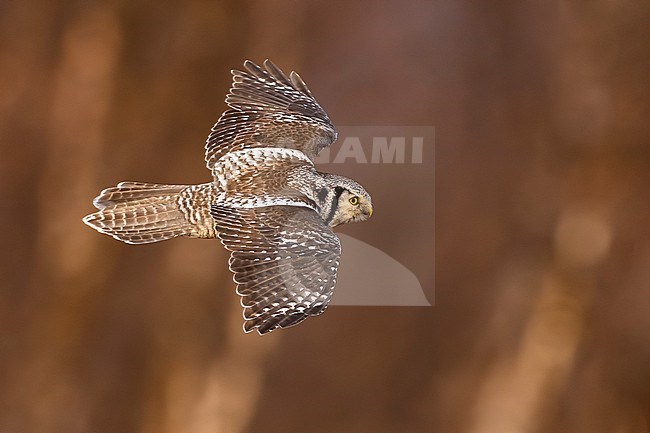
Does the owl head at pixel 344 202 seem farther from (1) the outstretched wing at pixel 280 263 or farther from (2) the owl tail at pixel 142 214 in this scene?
(2) the owl tail at pixel 142 214

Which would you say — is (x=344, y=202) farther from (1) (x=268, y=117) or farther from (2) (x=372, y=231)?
(1) (x=268, y=117)

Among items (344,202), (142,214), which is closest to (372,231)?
(344,202)

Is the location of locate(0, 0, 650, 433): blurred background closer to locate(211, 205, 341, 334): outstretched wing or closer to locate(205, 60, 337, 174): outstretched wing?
locate(205, 60, 337, 174): outstretched wing

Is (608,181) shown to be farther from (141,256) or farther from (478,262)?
(141,256)

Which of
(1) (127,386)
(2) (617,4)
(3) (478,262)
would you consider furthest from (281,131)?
(2) (617,4)

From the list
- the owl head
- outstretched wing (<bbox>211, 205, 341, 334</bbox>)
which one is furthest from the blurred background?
outstretched wing (<bbox>211, 205, 341, 334</bbox>)

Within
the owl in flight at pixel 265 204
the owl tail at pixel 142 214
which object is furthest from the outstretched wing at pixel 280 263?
the owl tail at pixel 142 214

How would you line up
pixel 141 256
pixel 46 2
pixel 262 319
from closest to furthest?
pixel 262 319, pixel 141 256, pixel 46 2
